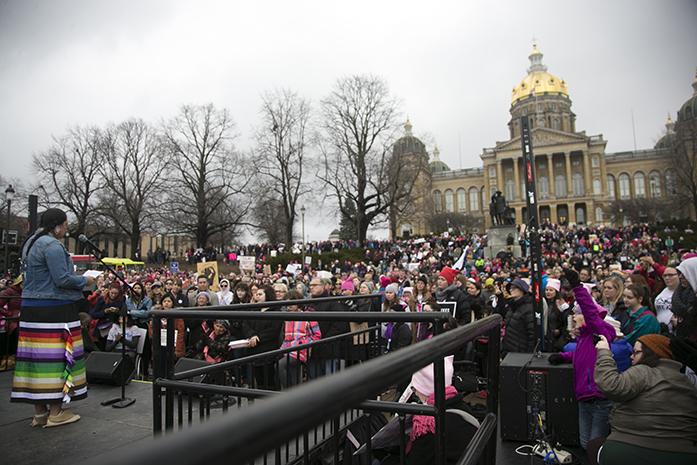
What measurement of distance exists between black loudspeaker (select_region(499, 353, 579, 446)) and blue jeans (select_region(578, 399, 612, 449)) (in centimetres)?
20

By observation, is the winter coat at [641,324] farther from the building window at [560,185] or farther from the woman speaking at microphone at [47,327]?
the building window at [560,185]

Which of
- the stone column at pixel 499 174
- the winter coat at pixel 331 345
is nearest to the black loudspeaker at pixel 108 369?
the winter coat at pixel 331 345

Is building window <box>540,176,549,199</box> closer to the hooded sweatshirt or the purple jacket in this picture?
the hooded sweatshirt

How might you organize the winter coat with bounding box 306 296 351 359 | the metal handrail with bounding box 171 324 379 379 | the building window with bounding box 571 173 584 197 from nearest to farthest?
the metal handrail with bounding box 171 324 379 379, the winter coat with bounding box 306 296 351 359, the building window with bounding box 571 173 584 197

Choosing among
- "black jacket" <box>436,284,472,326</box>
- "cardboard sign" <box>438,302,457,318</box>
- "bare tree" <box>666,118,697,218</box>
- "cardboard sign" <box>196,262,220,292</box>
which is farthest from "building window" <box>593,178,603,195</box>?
"cardboard sign" <box>438,302,457,318</box>

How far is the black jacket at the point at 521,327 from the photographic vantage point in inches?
274

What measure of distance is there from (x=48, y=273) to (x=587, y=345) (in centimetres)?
592

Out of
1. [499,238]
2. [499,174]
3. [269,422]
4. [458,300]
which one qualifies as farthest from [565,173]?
[269,422]

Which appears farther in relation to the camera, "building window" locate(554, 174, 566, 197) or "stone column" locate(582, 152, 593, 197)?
"building window" locate(554, 174, 566, 197)

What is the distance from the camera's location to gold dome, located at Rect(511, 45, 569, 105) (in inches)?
3932

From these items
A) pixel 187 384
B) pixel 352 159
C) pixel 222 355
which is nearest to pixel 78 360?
pixel 222 355

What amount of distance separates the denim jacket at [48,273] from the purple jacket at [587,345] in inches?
211

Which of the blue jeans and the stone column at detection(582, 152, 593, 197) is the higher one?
the stone column at detection(582, 152, 593, 197)

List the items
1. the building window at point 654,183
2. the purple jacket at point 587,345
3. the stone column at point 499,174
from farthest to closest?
the stone column at point 499,174, the building window at point 654,183, the purple jacket at point 587,345
